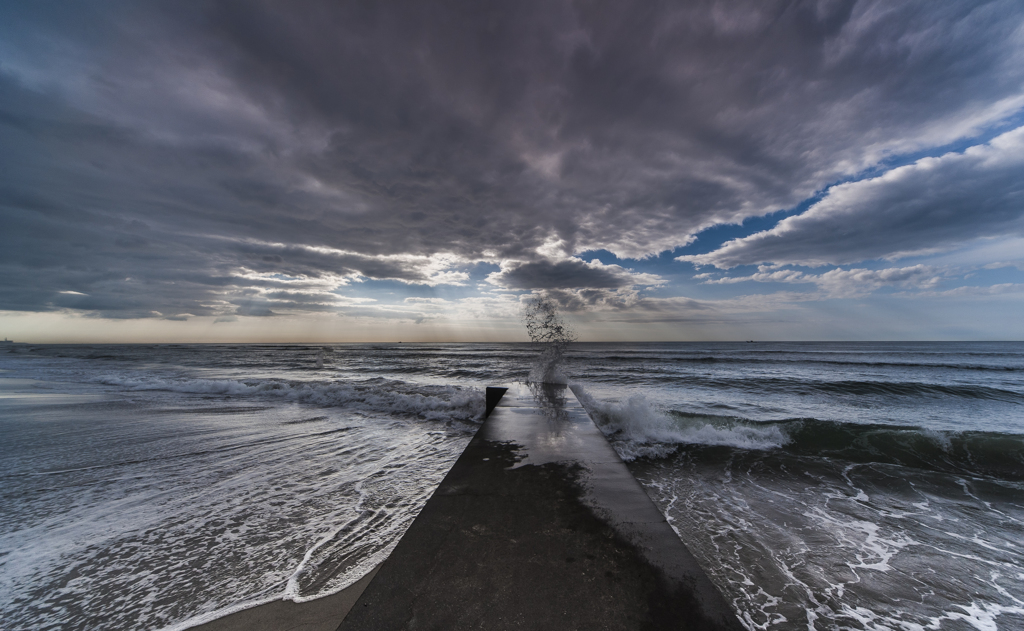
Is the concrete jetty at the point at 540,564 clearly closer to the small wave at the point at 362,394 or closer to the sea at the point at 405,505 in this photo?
the sea at the point at 405,505

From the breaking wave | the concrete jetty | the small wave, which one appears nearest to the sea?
the breaking wave

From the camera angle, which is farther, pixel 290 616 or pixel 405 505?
pixel 405 505

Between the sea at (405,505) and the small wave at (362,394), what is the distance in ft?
1.10

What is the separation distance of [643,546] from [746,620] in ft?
4.74

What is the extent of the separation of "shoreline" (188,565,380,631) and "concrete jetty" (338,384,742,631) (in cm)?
76

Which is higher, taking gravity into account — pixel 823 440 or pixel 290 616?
pixel 290 616

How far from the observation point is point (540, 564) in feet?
6.86

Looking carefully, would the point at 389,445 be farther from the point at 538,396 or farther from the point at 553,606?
the point at 553,606

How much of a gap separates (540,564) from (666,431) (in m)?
6.86

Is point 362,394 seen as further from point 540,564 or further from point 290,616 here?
point 540,564

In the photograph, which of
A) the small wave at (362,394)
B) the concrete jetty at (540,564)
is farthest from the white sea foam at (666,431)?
the concrete jetty at (540,564)

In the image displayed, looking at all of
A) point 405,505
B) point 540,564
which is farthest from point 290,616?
point 540,564

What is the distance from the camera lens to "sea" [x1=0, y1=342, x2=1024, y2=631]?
2.92 meters

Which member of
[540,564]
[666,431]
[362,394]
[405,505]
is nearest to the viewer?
[540,564]
